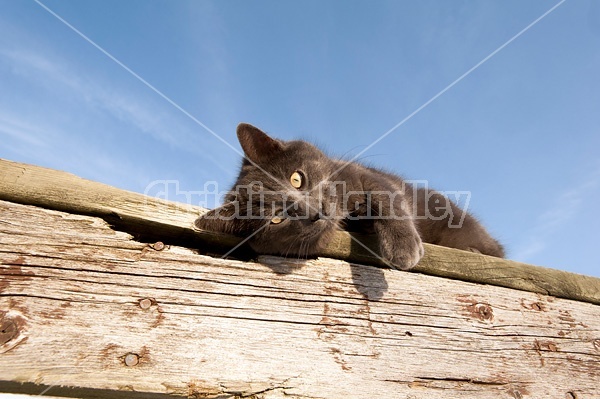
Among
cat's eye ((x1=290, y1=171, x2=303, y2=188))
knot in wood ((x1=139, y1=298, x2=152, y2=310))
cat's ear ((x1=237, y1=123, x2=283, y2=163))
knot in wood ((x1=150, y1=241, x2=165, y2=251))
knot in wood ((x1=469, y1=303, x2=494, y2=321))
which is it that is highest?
cat's ear ((x1=237, y1=123, x2=283, y2=163))

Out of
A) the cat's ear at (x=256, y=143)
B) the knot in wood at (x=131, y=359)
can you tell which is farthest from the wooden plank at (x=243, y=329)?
the cat's ear at (x=256, y=143)

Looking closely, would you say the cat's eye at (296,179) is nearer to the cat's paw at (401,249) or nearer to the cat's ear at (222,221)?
the cat's ear at (222,221)

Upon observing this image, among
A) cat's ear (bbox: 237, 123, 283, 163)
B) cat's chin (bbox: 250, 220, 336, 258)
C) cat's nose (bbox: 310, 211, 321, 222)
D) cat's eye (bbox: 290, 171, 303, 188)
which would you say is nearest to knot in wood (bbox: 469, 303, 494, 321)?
cat's chin (bbox: 250, 220, 336, 258)

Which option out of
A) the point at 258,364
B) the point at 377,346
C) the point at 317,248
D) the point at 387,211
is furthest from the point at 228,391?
the point at 387,211

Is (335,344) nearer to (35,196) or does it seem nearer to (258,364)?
(258,364)

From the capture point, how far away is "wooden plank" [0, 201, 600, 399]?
1194 millimetres

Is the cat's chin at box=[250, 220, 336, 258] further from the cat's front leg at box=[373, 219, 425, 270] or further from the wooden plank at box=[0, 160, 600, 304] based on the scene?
the cat's front leg at box=[373, 219, 425, 270]

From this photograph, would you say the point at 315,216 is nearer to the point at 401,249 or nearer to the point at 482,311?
the point at 401,249

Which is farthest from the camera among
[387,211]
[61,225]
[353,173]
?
[353,173]

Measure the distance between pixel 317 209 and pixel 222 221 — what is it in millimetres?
609

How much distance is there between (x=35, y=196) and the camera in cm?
138

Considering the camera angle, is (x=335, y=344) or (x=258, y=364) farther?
(x=335, y=344)

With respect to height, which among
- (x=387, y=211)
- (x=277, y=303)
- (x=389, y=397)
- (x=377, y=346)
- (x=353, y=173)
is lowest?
(x=389, y=397)

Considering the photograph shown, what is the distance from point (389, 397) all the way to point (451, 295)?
0.48 metres
